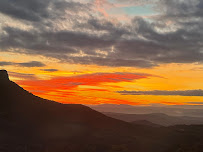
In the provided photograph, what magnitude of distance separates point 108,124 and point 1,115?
46.8 meters

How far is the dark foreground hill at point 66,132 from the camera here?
69.4 metres

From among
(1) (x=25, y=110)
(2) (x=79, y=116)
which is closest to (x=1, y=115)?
(1) (x=25, y=110)

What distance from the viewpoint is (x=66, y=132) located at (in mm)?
86000

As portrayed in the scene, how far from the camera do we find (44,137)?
3145 inches

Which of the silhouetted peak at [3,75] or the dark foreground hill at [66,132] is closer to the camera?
the dark foreground hill at [66,132]

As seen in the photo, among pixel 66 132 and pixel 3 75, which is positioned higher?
pixel 3 75

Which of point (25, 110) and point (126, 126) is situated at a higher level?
point (25, 110)

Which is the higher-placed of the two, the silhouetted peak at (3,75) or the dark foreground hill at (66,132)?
the silhouetted peak at (3,75)

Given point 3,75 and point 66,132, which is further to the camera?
point 3,75

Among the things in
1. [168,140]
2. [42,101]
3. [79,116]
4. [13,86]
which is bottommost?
[168,140]

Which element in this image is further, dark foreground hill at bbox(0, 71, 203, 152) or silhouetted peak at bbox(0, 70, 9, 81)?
silhouetted peak at bbox(0, 70, 9, 81)

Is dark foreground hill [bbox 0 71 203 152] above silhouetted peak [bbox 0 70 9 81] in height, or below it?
below

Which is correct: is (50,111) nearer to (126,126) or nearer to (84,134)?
(84,134)

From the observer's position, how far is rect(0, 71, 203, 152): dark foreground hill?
69438 millimetres
